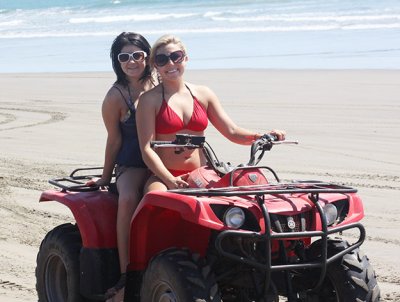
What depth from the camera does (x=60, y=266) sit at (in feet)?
19.8

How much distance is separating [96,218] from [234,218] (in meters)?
1.16

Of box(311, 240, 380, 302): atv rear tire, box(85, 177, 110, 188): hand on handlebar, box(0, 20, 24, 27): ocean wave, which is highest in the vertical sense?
box(85, 177, 110, 188): hand on handlebar

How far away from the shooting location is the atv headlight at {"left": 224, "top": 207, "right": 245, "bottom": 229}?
466 centimetres

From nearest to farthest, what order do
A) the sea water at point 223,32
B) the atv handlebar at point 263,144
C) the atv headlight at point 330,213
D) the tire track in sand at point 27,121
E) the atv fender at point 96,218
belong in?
the atv headlight at point 330,213, the atv handlebar at point 263,144, the atv fender at point 96,218, the tire track in sand at point 27,121, the sea water at point 223,32

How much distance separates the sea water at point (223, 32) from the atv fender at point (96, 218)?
14377mm

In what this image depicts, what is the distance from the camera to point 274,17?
36.7 m

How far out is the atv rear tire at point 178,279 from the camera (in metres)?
4.67

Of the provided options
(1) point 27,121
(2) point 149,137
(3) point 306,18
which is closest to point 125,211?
(2) point 149,137

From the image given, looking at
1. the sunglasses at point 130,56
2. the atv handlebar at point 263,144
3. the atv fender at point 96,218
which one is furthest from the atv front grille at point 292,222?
the sunglasses at point 130,56

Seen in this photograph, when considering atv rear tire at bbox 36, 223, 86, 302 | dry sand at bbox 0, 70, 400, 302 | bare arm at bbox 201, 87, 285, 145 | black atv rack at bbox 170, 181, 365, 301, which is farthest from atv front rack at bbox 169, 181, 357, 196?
dry sand at bbox 0, 70, 400, 302

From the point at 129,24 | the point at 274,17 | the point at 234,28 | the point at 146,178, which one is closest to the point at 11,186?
the point at 146,178

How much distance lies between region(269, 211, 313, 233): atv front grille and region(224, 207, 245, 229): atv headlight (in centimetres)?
14

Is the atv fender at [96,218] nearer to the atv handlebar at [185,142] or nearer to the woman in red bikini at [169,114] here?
the woman in red bikini at [169,114]

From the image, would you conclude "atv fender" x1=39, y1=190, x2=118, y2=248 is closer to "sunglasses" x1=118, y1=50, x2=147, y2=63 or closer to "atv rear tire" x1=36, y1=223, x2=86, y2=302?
"atv rear tire" x1=36, y1=223, x2=86, y2=302
